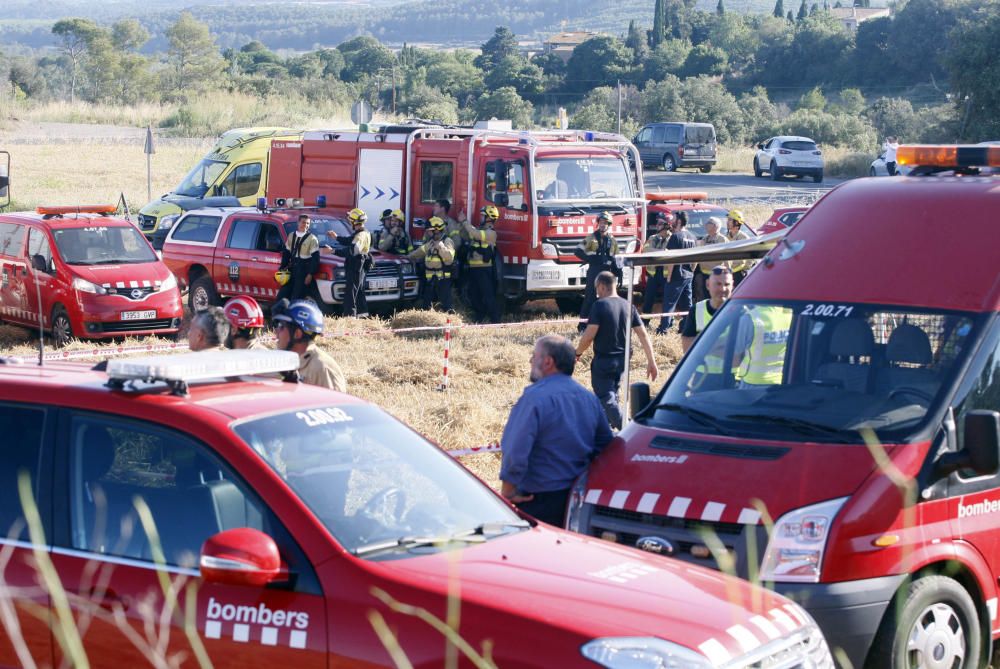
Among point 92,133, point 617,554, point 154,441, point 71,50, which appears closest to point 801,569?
point 617,554

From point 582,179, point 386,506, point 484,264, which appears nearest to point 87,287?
point 484,264

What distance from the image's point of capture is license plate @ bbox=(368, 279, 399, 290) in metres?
17.4

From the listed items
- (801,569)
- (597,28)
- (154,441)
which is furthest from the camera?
(597,28)

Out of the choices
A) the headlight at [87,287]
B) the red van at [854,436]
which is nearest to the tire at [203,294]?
the headlight at [87,287]

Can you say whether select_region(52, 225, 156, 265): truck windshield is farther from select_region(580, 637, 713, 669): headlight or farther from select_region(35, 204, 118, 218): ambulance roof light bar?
select_region(580, 637, 713, 669): headlight

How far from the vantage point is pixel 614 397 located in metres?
10.1

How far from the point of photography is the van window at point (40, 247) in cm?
1584

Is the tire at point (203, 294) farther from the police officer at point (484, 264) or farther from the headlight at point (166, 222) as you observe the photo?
the headlight at point (166, 222)

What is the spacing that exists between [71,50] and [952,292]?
106 m

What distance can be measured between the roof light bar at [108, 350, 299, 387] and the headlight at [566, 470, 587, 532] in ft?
5.88

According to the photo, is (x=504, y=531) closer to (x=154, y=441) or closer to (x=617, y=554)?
(x=617, y=554)

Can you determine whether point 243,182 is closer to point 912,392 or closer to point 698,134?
point 912,392

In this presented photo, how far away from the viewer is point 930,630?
5.64 m

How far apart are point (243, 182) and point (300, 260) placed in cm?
705
